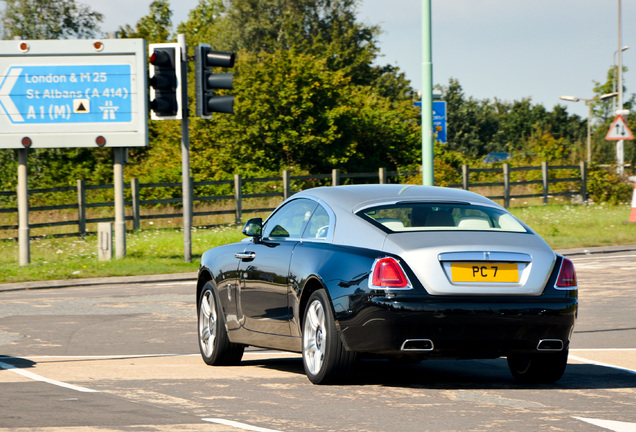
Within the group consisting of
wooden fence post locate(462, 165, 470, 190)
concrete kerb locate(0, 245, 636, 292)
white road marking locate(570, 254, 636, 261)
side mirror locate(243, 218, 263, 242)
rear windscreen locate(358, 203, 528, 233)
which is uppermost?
wooden fence post locate(462, 165, 470, 190)

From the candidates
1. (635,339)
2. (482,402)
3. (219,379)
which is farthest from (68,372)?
(635,339)

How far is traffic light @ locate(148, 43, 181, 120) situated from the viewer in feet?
65.5

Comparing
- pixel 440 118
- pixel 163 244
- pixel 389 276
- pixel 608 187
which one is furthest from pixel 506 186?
pixel 389 276

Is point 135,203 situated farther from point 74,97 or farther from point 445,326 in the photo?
point 445,326

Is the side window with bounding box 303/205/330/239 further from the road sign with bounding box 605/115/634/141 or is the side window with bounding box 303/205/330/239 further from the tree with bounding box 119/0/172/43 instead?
the tree with bounding box 119/0/172/43

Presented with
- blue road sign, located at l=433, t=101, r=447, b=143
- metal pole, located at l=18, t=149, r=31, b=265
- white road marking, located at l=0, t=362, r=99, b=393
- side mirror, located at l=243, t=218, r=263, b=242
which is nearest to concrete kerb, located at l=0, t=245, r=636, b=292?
metal pole, located at l=18, t=149, r=31, b=265

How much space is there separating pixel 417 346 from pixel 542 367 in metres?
1.30

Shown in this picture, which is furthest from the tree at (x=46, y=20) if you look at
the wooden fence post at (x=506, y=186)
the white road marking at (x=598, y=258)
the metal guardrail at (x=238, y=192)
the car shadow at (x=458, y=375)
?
the car shadow at (x=458, y=375)

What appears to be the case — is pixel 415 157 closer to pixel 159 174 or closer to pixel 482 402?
pixel 159 174

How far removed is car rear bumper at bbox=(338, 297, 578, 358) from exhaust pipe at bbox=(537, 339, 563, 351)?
0.10 meters

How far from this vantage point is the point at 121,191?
22.7 meters

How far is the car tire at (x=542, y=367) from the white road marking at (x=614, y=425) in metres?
1.46

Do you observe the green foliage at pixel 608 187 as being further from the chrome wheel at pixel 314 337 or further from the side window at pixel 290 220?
the chrome wheel at pixel 314 337

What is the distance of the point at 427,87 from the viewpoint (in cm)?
1736
